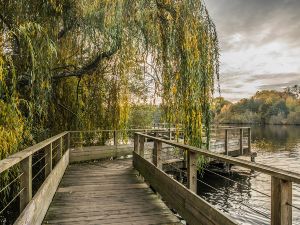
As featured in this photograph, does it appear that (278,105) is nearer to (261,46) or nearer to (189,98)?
(261,46)

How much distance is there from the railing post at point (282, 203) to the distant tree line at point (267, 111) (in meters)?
80.5

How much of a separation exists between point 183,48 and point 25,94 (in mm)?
3514

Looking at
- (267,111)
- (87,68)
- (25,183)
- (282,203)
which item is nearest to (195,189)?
(282,203)

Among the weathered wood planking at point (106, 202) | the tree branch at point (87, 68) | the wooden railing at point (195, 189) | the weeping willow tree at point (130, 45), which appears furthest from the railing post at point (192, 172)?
the tree branch at point (87, 68)

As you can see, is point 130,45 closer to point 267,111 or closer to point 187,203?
point 187,203

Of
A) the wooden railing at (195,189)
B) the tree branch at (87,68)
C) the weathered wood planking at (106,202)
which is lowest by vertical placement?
the weathered wood planking at (106,202)

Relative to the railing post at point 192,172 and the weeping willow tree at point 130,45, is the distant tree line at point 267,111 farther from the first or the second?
the railing post at point 192,172

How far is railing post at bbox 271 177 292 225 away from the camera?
7.06 ft

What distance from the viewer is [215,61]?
247 inches

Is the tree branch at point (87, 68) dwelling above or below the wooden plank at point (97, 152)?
above

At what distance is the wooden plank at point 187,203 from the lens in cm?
304

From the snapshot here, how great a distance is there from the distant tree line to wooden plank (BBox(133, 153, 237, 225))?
256 feet

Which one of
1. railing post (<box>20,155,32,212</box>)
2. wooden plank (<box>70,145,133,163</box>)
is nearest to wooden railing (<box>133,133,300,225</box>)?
railing post (<box>20,155,32,212</box>)

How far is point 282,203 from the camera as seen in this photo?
2162 mm
